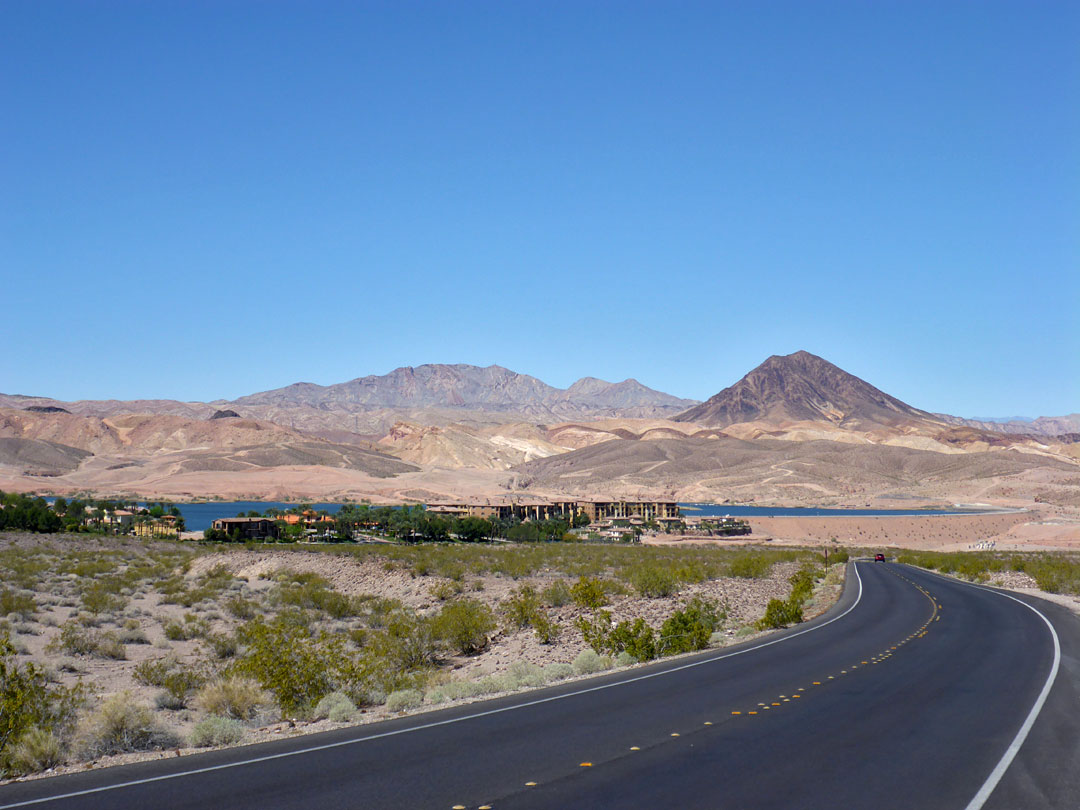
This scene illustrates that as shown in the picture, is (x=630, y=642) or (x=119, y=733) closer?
(x=119, y=733)

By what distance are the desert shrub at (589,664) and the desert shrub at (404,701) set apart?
16.9 feet

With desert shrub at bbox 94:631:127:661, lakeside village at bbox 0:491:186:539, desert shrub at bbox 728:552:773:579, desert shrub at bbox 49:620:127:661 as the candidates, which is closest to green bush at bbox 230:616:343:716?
desert shrub at bbox 94:631:127:661

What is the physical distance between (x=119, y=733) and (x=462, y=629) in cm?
1720

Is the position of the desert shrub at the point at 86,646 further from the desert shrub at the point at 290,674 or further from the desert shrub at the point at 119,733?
the desert shrub at the point at 119,733

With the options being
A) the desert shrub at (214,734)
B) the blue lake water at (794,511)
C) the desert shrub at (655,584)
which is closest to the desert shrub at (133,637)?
the desert shrub at (214,734)

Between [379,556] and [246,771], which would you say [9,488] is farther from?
[246,771]

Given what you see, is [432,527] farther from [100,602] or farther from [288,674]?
[288,674]

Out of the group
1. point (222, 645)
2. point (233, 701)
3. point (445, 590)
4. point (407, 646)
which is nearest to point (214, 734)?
point (233, 701)

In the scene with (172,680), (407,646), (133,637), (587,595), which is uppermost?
(587,595)

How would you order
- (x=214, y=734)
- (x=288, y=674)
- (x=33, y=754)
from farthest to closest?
(x=288, y=674) < (x=214, y=734) < (x=33, y=754)

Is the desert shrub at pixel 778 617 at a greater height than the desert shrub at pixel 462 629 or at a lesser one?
greater

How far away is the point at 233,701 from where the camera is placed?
57.4 feet

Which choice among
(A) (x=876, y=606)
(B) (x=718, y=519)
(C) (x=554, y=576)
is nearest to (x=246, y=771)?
(A) (x=876, y=606)

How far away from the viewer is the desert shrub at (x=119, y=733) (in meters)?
12.3
